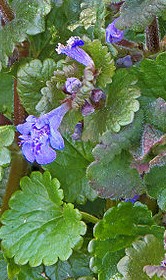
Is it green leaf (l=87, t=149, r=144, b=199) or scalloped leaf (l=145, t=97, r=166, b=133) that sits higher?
scalloped leaf (l=145, t=97, r=166, b=133)

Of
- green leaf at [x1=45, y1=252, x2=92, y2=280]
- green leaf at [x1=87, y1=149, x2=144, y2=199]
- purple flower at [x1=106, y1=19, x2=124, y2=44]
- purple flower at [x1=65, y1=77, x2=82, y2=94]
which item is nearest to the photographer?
purple flower at [x1=65, y1=77, x2=82, y2=94]

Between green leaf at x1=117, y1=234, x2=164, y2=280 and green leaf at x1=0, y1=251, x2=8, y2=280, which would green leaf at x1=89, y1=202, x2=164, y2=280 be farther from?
green leaf at x1=0, y1=251, x2=8, y2=280

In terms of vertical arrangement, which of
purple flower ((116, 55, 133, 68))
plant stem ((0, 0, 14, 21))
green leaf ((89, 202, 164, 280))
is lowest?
green leaf ((89, 202, 164, 280))

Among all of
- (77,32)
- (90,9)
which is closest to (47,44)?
(77,32)

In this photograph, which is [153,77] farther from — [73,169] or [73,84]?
[73,169]

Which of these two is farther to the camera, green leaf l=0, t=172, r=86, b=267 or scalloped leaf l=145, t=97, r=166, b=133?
green leaf l=0, t=172, r=86, b=267

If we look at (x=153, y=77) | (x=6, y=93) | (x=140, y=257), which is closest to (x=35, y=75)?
(x=153, y=77)

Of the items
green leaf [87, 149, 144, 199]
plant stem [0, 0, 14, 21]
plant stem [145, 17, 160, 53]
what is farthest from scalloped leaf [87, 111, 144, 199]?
plant stem [0, 0, 14, 21]

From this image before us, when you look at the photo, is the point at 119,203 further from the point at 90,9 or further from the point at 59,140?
the point at 90,9
